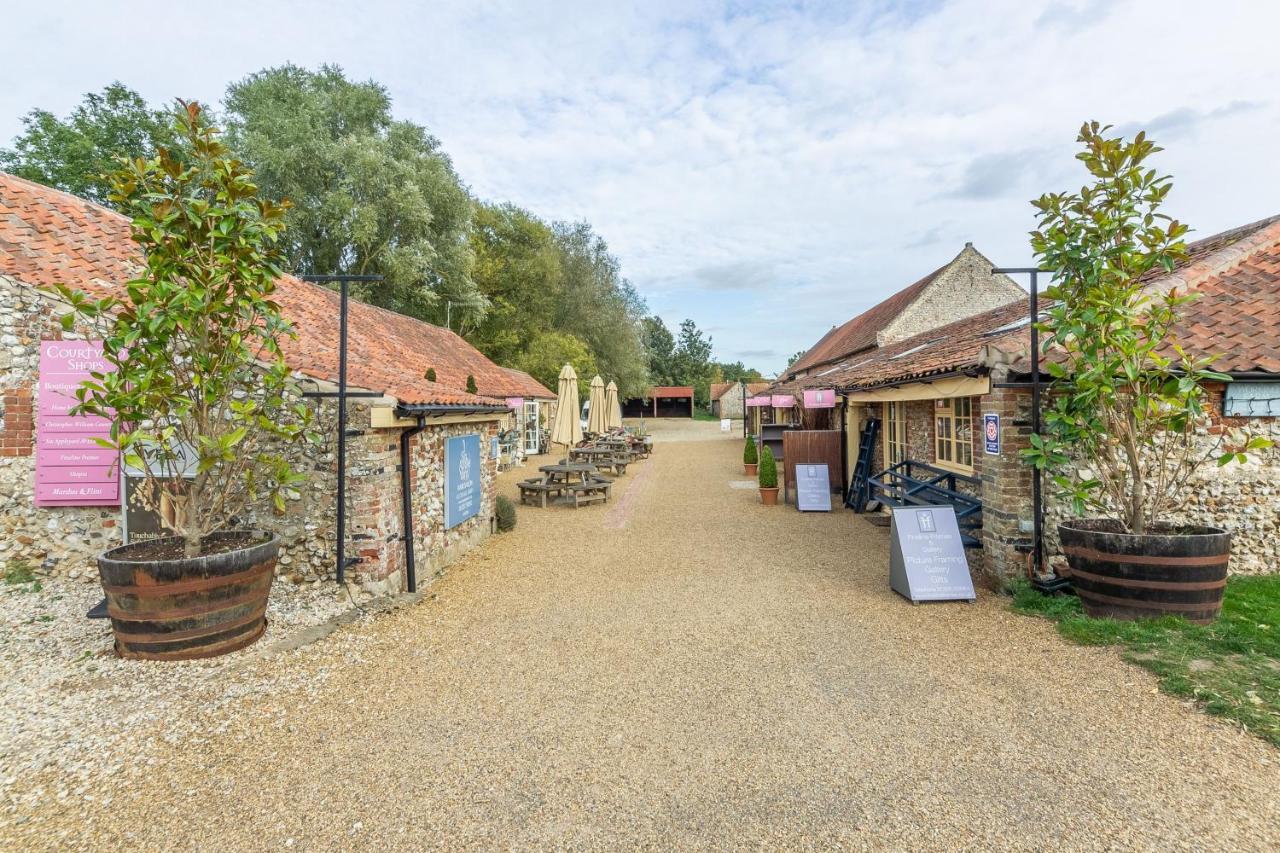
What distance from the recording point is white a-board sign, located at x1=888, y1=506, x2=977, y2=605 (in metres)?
5.52

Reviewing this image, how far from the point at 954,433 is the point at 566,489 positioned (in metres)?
6.78

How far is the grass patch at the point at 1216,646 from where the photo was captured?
136 inches

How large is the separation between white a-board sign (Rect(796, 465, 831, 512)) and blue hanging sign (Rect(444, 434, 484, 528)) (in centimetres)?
567

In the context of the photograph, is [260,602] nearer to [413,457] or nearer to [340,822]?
[413,457]

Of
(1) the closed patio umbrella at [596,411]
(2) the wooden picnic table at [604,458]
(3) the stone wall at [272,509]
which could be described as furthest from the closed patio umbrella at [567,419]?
(3) the stone wall at [272,509]

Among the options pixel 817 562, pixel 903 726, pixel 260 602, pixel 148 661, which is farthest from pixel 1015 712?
pixel 148 661

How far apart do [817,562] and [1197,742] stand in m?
4.09

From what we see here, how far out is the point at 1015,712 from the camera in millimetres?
3535

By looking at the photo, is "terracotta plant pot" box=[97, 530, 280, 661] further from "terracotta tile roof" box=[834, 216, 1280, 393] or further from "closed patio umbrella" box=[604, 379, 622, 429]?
"closed patio umbrella" box=[604, 379, 622, 429]

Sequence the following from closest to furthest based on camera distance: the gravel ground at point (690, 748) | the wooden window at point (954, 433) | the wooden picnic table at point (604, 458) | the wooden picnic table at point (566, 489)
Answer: the gravel ground at point (690, 748) → the wooden window at point (954, 433) → the wooden picnic table at point (566, 489) → the wooden picnic table at point (604, 458)

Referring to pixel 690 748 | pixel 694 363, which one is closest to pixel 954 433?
pixel 690 748

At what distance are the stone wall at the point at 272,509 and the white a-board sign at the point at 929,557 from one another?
5.14 meters

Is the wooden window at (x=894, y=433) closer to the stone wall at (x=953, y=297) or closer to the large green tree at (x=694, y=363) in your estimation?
the stone wall at (x=953, y=297)

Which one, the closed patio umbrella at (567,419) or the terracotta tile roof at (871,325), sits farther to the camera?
the terracotta tile roof at (871,325)
